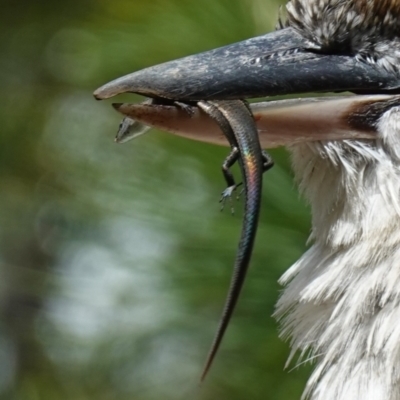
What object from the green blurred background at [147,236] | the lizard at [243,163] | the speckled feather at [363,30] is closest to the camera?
the lizard at [243,163]

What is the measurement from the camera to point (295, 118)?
3.71 feet

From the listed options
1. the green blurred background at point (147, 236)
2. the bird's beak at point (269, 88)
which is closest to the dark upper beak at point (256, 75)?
the bird's beak at point (269, 88)

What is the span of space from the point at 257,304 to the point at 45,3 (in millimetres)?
1366

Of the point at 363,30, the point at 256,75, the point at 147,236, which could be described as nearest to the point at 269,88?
the point at 256,75

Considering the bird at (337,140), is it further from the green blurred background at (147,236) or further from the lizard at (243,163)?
the green blurred background at (147,236)

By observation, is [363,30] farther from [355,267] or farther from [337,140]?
[355,267]

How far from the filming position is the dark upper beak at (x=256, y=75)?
43.4 inches

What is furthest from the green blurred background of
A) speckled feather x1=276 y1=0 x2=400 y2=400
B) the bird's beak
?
the bird's beak

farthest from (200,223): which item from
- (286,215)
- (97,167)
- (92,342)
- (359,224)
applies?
(359,224)

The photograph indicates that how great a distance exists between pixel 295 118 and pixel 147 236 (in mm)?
842

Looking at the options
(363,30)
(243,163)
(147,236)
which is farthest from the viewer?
(147,236)

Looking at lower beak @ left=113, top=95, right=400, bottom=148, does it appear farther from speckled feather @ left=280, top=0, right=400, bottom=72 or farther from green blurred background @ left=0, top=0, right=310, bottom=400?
green blurred background @ left=0, top=0, right=310, bottom=400

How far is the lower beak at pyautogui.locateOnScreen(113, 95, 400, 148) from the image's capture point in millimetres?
1110

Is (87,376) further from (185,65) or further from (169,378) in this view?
(185,65)
